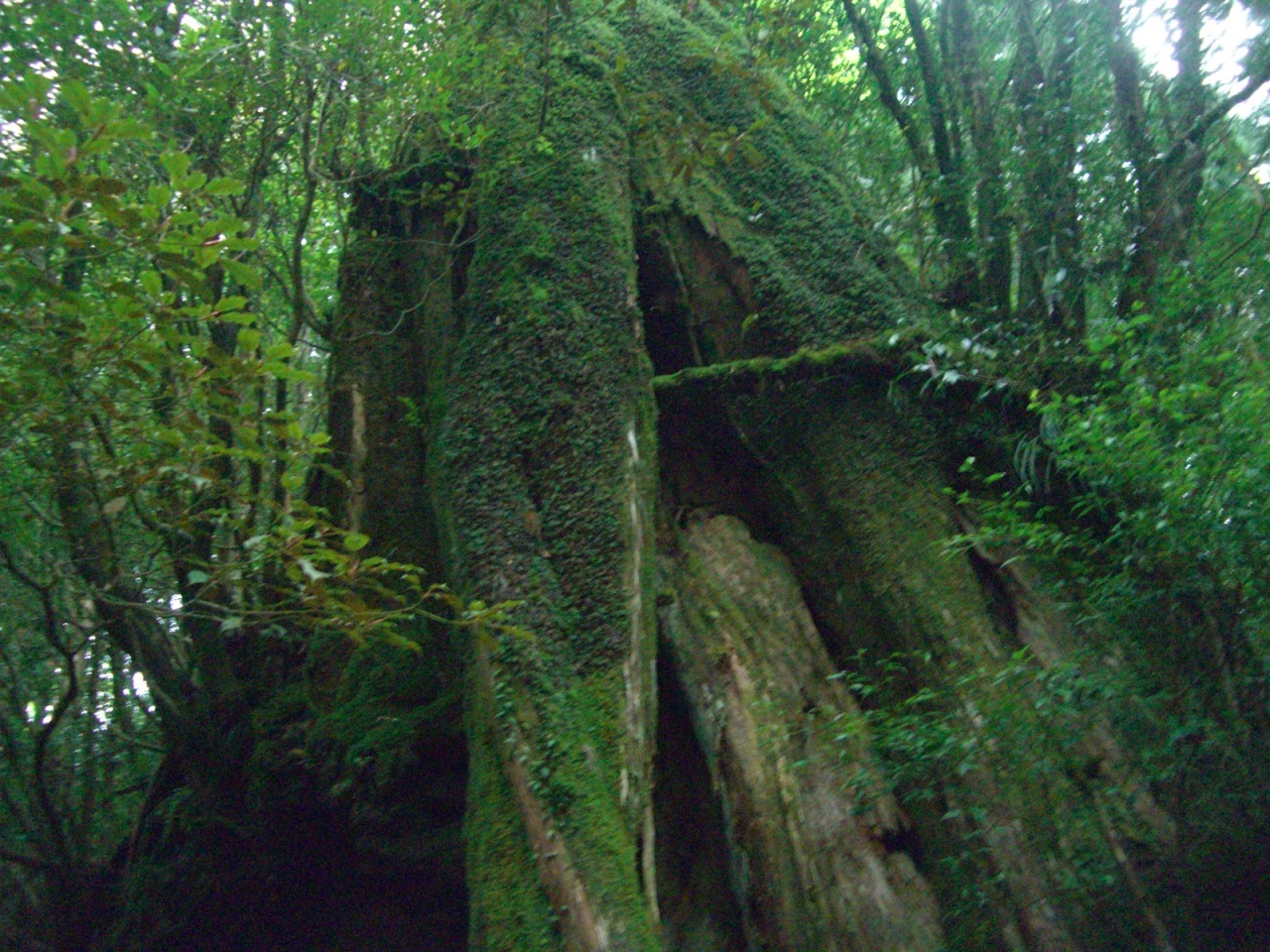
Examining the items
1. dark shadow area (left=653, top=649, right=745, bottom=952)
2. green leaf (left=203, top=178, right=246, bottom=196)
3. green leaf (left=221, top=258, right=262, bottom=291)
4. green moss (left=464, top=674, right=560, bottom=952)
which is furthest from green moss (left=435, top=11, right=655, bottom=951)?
green leaf (left=203, top=178, right=246, bottom=196)

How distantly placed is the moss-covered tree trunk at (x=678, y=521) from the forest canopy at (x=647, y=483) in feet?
0.09

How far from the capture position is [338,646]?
6180 mm

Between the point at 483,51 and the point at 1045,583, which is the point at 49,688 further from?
the point at 1045,583

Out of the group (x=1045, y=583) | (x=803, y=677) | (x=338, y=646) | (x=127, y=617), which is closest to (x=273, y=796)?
(x=338, y=646)

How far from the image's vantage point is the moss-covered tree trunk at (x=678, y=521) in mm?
4062

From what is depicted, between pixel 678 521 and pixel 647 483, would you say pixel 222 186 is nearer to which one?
pixel 647 483

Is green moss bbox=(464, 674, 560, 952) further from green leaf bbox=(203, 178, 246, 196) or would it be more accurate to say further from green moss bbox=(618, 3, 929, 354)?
green moss bbox=(618, 3, 929, 354)

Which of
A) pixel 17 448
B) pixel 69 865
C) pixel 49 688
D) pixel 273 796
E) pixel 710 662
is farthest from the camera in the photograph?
pixel 49 688

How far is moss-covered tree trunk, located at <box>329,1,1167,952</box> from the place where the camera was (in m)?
4.06

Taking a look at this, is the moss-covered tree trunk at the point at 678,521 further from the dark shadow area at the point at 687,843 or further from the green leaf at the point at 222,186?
the green leaf at the point at 222,186

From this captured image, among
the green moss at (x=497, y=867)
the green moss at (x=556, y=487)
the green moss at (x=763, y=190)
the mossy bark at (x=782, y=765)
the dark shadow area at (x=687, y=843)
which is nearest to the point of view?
the green moss at (x=497, y=867)

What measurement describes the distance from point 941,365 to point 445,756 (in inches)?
139

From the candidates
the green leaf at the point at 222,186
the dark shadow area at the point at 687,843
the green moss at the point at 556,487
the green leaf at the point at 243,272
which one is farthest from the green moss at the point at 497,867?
the green leaf at the point at 222,186

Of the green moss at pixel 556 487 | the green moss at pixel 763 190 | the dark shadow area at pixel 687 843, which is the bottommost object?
the dark shadow area at pixel 687 843
